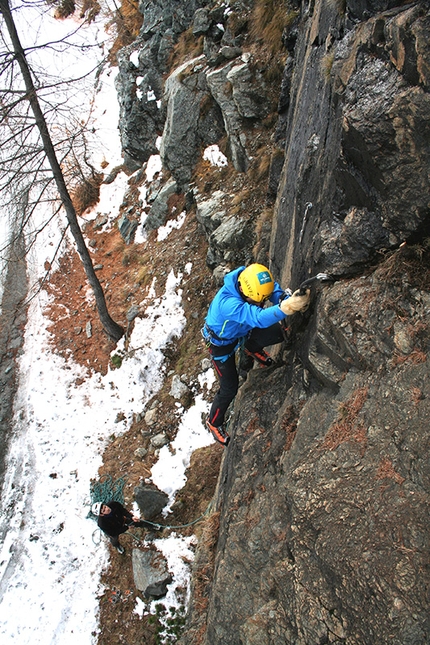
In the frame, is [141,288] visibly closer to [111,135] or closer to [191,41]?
[191,41]

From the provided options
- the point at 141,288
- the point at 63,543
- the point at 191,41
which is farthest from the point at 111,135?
the point at 63,543

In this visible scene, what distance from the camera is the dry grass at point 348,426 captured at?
3.47m

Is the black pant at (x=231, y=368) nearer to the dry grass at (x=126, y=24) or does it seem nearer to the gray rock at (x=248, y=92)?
the gray rock at (x=248, y=92)

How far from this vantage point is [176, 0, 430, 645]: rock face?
297cm

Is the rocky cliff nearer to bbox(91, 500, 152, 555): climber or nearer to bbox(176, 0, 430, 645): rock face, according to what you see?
bbox(176, 0, 430, 645): rock face

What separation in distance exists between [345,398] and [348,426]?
29 centimetres

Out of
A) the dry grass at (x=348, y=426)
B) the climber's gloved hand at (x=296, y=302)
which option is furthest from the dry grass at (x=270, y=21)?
the dry grass at (x=348, y=426)

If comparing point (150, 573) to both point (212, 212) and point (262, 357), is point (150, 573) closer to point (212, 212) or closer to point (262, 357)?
point (262, 357)

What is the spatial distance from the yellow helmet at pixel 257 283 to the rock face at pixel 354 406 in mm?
506

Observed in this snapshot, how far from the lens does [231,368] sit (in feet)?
20.8

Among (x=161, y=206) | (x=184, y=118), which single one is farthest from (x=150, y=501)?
(x=184, y=118)

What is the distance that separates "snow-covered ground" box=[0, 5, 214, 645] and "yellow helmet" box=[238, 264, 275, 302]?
458 cm

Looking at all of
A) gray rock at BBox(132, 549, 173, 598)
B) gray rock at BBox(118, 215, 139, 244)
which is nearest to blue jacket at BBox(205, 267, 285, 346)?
gray rock at BBox(132, 549, 173, 598)

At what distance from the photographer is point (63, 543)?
811cm
